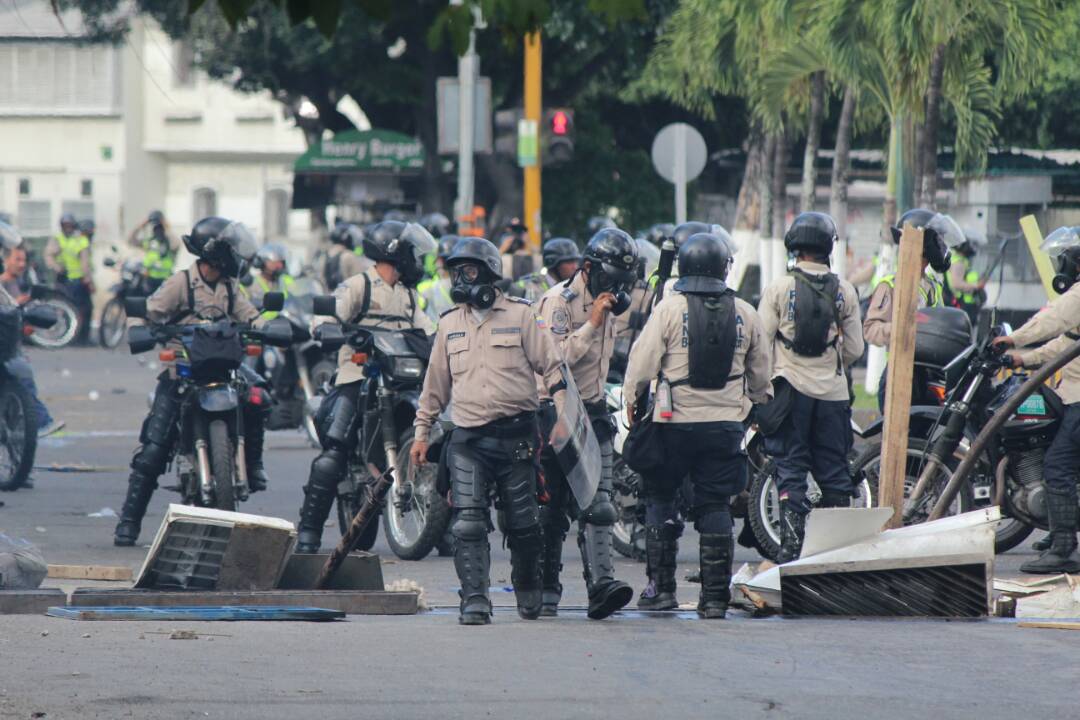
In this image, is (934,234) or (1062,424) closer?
(1062,424)

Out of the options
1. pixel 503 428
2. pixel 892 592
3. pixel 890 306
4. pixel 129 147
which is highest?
pixel 129 147

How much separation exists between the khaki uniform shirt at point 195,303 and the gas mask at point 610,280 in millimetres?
2681

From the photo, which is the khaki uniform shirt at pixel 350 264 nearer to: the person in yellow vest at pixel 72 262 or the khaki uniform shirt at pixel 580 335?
the person in yellow vest at pixel 72 262

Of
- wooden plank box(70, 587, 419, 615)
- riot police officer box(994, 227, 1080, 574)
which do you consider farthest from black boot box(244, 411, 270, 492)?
riot police officer box(994, 227, 1080, 574)

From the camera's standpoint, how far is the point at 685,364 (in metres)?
8.91

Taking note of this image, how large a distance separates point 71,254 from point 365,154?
5.25 meters

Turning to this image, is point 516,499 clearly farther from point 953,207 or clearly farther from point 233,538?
point 953,207

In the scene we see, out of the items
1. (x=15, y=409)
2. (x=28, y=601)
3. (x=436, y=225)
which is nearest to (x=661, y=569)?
(x=28, y=601)

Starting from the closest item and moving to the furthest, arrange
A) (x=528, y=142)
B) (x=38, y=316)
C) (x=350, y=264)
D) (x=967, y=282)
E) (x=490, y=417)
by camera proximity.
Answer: (x=490, y=417)
(x=38, y=316)
(x=967, y=282)
(x=350, y=264)
(x=528, y=142)

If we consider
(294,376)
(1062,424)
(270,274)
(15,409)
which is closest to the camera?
(1062,424)

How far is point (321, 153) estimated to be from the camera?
110ft

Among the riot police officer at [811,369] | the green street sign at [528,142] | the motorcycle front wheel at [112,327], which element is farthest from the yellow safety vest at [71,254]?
the riot police officer at [811,369]

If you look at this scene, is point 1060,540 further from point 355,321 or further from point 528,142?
point 528,142

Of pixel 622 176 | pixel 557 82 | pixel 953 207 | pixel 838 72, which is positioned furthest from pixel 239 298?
pixel 622 176
